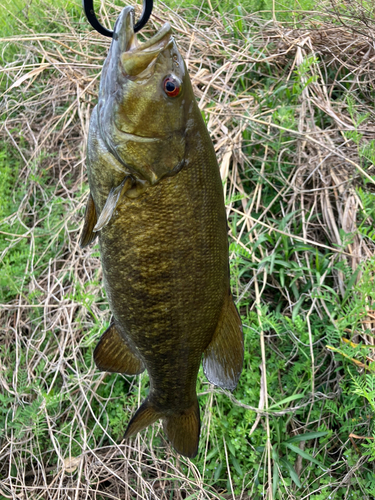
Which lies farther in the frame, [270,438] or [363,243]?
[363,243]

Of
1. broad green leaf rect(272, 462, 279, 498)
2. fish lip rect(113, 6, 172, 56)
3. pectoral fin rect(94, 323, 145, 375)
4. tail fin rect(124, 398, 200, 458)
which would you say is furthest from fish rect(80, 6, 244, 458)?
broad green leaf rect(272, 462, 279, 498)

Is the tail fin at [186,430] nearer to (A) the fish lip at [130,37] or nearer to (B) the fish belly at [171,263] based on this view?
(B) the fish belly at [171,263]

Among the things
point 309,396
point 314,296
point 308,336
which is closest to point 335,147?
point 314,296

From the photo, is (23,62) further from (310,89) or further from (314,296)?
(314,296)

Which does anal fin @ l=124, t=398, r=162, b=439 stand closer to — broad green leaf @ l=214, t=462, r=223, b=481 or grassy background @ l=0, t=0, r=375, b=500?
grassy background @ l=0, t=0, r=375, b=500

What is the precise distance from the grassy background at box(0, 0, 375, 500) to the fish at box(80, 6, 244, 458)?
0.85 meters

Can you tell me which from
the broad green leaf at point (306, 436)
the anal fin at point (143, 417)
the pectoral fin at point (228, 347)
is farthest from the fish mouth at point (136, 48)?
the broad green leaf at point (306, 436)

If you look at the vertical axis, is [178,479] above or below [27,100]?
below

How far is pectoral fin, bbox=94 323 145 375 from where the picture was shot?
1.30 meters

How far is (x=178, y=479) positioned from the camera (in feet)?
6.86

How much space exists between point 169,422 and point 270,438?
0.87 m

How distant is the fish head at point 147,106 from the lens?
1.02 meters

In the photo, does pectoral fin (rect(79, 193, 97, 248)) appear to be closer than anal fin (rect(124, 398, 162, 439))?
Yes

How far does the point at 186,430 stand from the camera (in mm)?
1348
